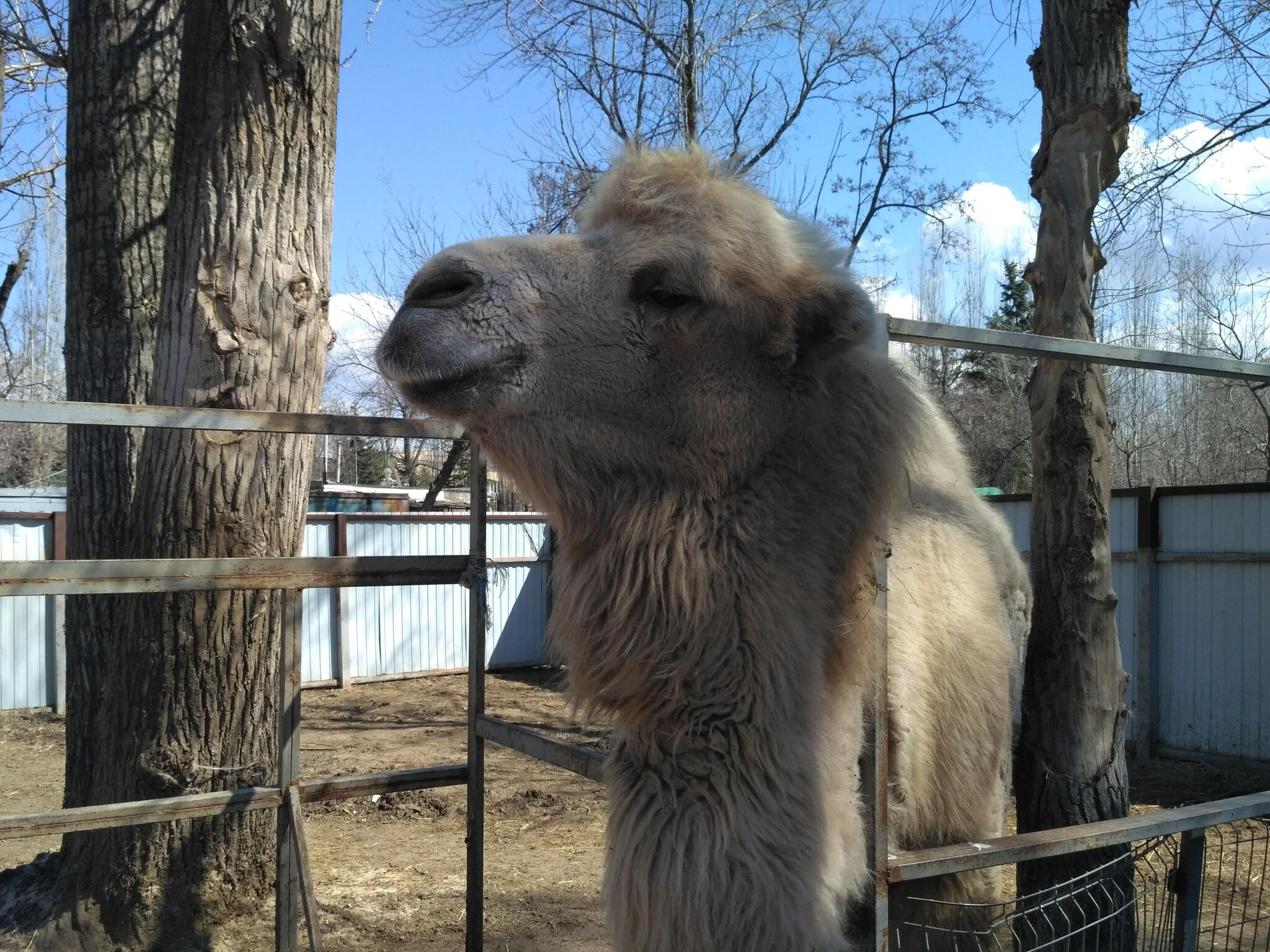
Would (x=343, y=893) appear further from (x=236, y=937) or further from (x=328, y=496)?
(x=328, y=496)

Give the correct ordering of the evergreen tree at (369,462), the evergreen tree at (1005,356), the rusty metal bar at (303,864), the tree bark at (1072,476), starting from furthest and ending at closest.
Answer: the evergreen tree at (369,462)
the evergreen tree at (1005,356)
the tree bark at (1072,476)
the rusty metal bar at (303,864)

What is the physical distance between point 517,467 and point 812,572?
840 mm

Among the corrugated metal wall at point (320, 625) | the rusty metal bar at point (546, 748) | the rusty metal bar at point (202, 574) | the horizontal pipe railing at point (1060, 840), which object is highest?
the rusty metal bar at point (202, 574)

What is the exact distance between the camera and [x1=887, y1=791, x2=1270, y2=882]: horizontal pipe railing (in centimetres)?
249

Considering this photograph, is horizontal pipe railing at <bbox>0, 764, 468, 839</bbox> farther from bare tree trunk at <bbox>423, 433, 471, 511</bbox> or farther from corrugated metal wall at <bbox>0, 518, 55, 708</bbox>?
bare tree trunk at <bbox>423, 433, 471, 511</bbox>

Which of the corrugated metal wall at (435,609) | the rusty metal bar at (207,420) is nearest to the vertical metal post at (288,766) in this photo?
the rusty metal bar at (207,420)

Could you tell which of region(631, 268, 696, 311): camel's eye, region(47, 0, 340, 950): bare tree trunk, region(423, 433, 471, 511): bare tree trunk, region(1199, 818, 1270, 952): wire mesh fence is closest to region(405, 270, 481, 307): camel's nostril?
region(631, 268, 696, 311): camel's eye

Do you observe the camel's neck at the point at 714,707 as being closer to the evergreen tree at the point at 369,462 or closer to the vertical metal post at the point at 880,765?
the vertical metal post at the point at 880,765

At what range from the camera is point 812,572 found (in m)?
2.55

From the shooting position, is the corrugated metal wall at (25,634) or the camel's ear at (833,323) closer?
the camel's ear at (833,323)

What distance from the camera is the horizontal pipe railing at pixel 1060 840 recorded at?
8.17ft

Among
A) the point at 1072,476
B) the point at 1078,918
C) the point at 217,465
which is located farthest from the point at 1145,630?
the point at 217,465

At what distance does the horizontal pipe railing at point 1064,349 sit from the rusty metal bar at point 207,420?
4.67 ft

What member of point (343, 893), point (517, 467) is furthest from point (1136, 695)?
point (517, 467)
